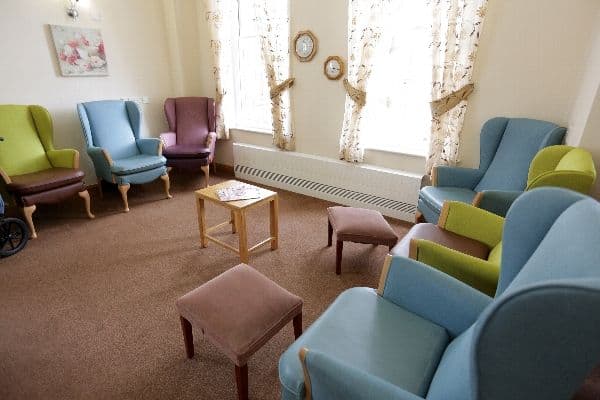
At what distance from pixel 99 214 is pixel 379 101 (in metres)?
3.06

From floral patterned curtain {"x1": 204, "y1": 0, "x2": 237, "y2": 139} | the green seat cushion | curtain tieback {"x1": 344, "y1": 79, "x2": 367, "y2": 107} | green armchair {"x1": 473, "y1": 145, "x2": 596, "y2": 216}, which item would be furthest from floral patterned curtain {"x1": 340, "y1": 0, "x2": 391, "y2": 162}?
the green seat cushion

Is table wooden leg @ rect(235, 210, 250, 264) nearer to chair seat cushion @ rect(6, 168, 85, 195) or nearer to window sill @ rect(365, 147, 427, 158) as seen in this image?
window sill @ rect(365, 147, 427, 158)

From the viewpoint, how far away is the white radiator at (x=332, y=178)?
3.11 meters

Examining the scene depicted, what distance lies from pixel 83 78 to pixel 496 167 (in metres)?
4.17

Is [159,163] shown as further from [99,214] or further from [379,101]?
[379,101]

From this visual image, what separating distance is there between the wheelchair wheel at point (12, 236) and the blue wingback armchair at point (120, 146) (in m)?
0.87

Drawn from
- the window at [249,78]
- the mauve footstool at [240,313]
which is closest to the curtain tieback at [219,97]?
the window at [249,78]

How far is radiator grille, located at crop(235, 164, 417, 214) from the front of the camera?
10.4 ft

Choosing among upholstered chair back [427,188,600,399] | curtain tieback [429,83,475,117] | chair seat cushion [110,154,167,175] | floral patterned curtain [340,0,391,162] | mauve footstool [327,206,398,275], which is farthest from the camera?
chair seat cushion [110,154,167,175]

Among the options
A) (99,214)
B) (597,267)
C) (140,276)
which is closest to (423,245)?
(597,267)

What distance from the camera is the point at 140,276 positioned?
234 cm

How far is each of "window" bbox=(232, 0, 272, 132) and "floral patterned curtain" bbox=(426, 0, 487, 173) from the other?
78.0 inches

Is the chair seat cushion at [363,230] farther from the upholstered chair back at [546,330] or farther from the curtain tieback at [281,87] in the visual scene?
the curtain tieback at [281,87]

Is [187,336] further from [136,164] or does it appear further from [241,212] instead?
[136,164]
